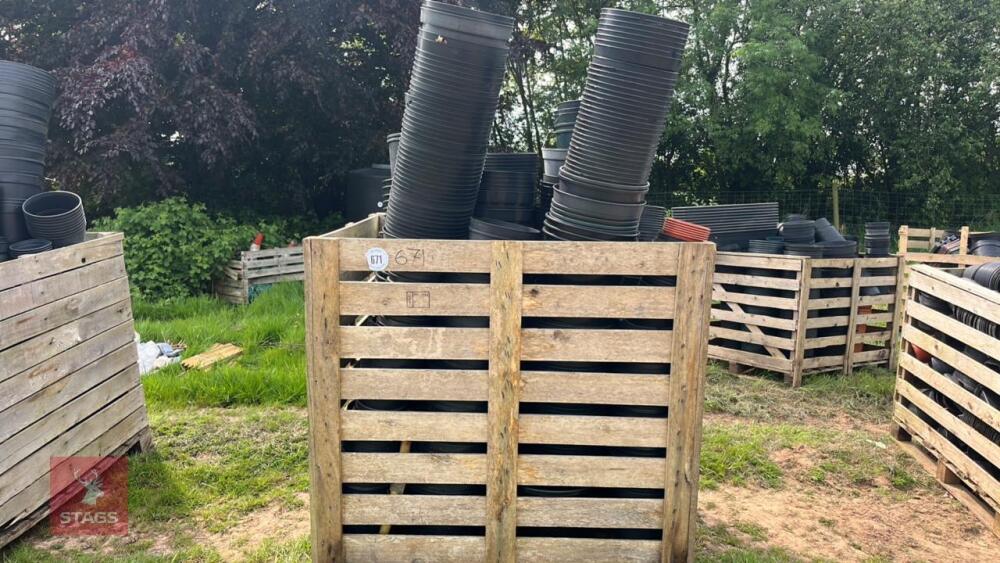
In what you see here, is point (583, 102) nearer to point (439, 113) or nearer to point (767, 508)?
point (439, 113)

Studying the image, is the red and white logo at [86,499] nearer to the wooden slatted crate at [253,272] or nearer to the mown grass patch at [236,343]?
the mown grass patch at [236,343]

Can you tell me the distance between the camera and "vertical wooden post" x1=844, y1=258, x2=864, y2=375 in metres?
5.69

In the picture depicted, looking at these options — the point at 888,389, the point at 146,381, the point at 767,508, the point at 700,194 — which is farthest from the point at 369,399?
the point at 700,194

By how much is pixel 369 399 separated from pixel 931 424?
3390mm

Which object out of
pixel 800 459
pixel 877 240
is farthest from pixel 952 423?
pixel 877 240

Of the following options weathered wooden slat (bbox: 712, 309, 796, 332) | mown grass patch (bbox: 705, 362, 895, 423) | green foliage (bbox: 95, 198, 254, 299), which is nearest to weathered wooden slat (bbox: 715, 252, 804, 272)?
weathered wooden slat (bbox: 712, 309, 796, 332)

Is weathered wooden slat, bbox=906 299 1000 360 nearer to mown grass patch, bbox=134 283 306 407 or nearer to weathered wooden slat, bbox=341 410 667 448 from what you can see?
weathered wooden slat, bbox=341 410 667 448

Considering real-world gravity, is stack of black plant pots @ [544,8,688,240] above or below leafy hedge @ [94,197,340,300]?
above

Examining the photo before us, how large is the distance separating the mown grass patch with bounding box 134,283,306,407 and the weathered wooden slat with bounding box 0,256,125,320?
1304 mm

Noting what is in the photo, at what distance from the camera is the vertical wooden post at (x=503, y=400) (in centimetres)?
236

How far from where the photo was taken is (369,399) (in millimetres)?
2445

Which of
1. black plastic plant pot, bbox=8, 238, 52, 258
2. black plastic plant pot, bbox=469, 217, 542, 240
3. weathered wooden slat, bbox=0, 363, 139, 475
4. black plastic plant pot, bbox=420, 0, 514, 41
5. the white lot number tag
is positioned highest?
black plastic plant pot, bbox=420, 0, 514, 41


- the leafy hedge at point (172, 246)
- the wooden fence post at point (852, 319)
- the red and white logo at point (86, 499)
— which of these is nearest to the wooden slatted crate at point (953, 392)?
the wooden fence post at point (852, 319)

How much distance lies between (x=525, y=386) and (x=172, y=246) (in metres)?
6.44
